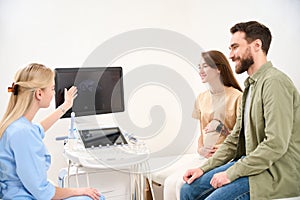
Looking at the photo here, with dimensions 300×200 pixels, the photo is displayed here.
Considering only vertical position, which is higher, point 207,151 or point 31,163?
point 31,163

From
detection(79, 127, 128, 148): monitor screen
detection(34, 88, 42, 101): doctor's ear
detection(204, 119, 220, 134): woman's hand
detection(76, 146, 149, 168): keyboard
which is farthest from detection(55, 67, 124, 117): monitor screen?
detection(34, 88, 42, 101): doctor's ear

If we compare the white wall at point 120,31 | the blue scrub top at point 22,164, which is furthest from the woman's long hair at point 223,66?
the blue scrub top at point 22,164

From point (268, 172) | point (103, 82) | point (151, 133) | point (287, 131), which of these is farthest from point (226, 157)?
point (151, 133)

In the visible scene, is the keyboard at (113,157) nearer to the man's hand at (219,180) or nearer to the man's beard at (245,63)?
the man's hand at (219,180)

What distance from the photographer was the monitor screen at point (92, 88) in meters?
2.10

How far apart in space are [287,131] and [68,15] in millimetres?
1741

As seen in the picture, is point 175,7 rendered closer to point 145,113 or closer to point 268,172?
point 145,113

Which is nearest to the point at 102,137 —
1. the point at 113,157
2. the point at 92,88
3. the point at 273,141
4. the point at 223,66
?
the point at 113,157

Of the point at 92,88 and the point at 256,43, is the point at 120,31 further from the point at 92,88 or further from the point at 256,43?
the point at 256,43

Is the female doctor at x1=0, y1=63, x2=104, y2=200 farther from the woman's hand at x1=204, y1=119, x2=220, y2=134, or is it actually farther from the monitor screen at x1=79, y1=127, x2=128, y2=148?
the woman's hand at x1=204, y1=119, x2=220, y2=134

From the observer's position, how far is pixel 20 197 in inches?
52.7

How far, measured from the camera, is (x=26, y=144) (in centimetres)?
131

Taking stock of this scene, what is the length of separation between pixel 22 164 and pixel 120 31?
1590 mm

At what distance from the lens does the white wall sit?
236cm
